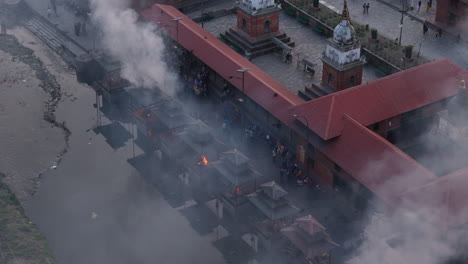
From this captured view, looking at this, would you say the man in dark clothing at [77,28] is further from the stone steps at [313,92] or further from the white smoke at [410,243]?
the white smoke at [410,243]

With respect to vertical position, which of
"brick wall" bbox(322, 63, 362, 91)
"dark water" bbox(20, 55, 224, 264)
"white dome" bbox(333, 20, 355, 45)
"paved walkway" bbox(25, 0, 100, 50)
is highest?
"white dome" bbox(333, 20, 355, 45)

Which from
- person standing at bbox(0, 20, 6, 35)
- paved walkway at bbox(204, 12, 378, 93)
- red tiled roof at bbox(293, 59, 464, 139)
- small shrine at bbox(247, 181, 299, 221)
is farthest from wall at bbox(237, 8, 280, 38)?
person standing at bbox(0, 20, 6, 35)

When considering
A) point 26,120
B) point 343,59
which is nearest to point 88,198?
point 26,120

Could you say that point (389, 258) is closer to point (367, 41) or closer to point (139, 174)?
point (139, 174)

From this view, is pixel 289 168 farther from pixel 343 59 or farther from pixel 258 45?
pixel 258 45

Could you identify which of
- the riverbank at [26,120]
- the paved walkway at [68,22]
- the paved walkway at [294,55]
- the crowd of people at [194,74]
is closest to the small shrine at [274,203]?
the paved walkway at [294,55]

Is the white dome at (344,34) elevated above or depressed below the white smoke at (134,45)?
above

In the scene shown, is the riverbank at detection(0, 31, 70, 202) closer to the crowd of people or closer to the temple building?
the crowd of people
